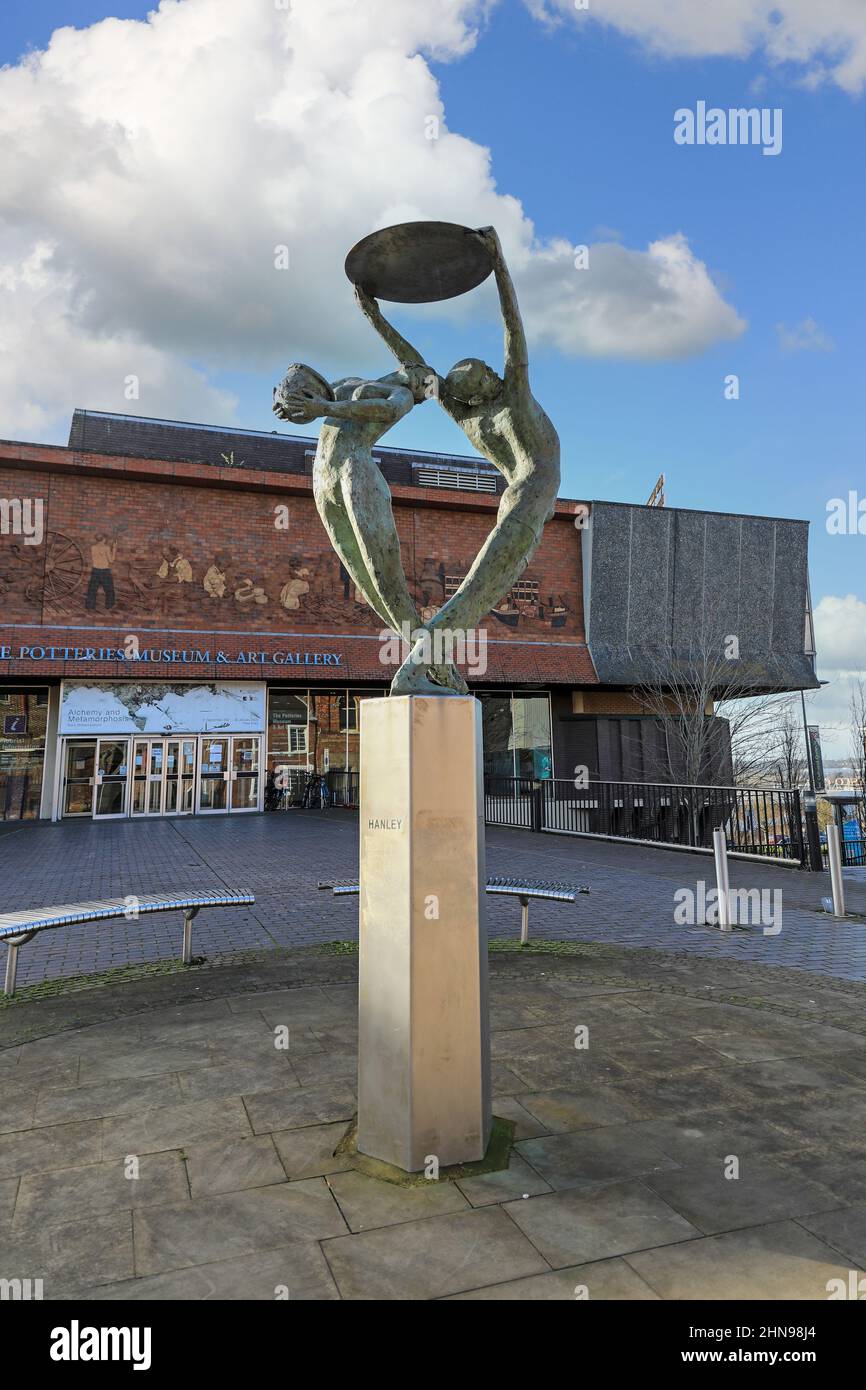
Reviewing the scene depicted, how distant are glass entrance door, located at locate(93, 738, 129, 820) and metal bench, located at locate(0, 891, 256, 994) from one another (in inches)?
724

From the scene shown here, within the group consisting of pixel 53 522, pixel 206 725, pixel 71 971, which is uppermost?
pixel 53 522

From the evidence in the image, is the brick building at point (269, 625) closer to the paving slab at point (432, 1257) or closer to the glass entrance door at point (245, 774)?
the glass entrance door at point (245, 774)

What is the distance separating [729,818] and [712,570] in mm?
17944

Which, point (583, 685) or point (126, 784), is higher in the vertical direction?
point (583, 685)

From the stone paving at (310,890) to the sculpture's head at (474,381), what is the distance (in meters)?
5.05

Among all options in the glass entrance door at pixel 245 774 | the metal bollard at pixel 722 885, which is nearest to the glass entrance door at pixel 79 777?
the glass entrance door at pixel 245 774

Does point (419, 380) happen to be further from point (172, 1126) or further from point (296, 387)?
point (172, 1126)

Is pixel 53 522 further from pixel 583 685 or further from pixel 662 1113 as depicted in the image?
pixel 662 1113

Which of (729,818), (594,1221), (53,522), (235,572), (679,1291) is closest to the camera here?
(679,1291)

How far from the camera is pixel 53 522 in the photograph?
900 inches

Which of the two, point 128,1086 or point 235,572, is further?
point 235,572

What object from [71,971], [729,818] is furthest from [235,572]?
[71,971]

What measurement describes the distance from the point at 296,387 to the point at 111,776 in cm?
2244
